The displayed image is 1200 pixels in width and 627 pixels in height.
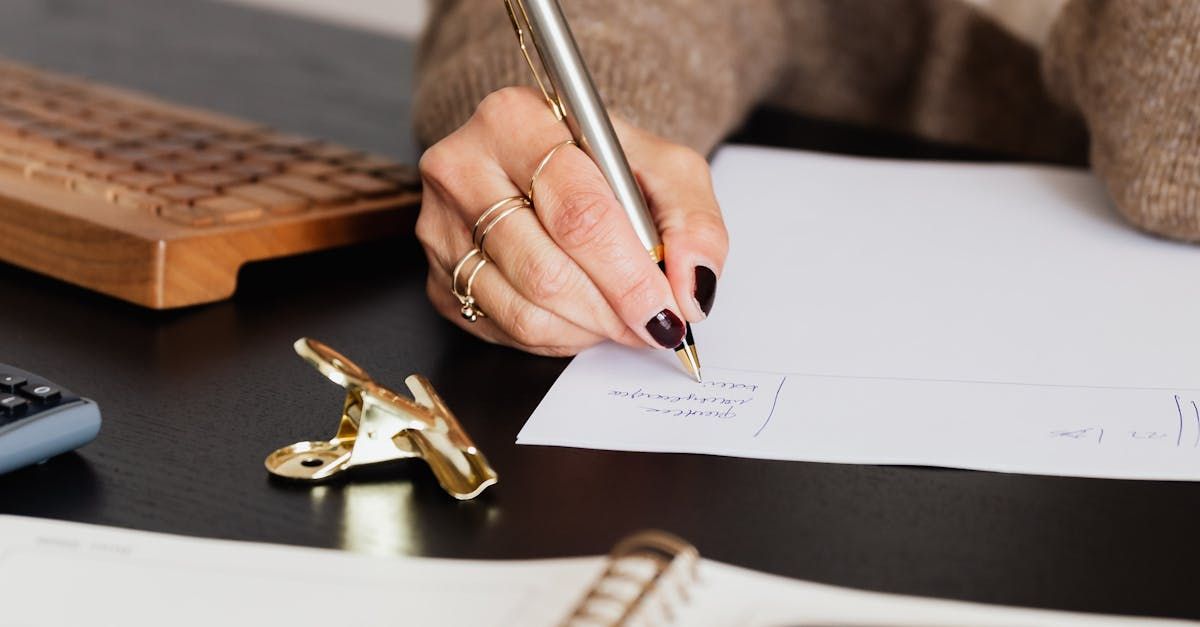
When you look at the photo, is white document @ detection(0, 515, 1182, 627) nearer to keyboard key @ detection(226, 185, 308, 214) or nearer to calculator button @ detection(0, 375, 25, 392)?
calculator button @ detection(0, 375, 25, 392)

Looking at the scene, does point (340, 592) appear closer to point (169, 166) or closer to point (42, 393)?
point (42, 393)

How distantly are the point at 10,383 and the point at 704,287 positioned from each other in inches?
10.7

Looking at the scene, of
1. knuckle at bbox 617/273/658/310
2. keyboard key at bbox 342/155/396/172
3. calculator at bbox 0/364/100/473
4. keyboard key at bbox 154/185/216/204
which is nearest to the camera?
calculator at bbox 0/364/100/473

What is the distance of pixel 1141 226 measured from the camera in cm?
72

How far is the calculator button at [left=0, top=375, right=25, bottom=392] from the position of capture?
449 millimetres

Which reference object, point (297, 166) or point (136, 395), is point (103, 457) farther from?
point (297, 166)

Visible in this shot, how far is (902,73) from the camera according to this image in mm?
1070

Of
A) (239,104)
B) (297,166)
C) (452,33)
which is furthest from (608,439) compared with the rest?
(239,104)

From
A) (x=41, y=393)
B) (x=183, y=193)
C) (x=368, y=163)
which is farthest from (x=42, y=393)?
(x=368, y=163)

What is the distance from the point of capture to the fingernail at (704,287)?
558 mm

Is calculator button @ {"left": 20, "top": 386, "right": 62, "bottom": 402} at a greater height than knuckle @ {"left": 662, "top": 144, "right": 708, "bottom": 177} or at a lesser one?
lesser

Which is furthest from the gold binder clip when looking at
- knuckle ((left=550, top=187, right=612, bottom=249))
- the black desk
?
knuckle ((left=550, top=187, right=612, bottom=249))

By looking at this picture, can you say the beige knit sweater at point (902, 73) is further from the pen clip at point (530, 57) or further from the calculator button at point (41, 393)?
the calculator button at point (41, 393)

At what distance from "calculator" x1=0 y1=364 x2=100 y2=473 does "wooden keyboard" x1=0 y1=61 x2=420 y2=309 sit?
148 mm
